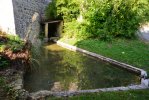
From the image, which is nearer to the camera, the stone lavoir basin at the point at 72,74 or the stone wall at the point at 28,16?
the stone lavoir basin at the point at 72,74

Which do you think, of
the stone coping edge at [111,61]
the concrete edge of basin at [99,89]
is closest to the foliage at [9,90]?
the concrete edge of basin at [99,89]

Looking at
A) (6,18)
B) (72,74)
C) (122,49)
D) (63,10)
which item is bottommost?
(72,74)

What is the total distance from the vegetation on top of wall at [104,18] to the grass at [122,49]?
0.83 meters

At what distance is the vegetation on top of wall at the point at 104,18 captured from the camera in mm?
21734

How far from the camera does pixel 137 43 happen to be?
2092 centimetres

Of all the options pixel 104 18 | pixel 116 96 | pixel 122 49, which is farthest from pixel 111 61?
pixel 104 18

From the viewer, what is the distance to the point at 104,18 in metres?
22.0

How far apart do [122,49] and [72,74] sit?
598 centimetres

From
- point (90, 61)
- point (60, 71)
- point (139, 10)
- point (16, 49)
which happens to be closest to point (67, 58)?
point (90, 61)

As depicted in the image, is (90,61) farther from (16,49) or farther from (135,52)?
→ (16,49)

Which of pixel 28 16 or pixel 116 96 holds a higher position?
pixel 28 16

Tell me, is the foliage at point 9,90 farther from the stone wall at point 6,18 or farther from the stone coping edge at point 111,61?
the stone coping edge at point 111,61

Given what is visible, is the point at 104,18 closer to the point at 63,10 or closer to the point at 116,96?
the point at 63,10

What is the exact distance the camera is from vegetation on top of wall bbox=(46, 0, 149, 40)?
21734 mm
